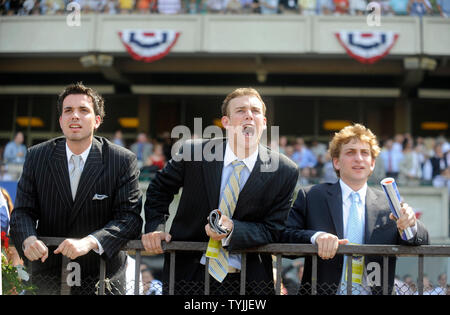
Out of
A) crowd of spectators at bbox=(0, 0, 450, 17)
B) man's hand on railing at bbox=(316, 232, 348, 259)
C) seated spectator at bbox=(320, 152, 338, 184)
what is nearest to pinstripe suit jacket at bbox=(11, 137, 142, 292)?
man's hand on railing at bbox=(316, 232, 348, 259)

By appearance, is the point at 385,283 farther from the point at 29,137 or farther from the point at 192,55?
the point at 29,137

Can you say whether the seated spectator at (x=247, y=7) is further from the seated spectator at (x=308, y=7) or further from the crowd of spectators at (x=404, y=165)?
the crowd of spectators at (x=404, y=165)

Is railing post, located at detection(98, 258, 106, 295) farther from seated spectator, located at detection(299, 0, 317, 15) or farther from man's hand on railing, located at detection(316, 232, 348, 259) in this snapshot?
seated spectator, located at detection(299, 0, 317, 15)

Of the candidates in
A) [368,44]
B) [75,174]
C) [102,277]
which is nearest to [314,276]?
[102,277]

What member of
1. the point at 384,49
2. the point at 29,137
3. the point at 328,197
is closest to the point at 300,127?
the point at 384,49

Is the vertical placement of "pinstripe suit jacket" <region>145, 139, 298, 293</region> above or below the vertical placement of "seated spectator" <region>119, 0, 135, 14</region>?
below

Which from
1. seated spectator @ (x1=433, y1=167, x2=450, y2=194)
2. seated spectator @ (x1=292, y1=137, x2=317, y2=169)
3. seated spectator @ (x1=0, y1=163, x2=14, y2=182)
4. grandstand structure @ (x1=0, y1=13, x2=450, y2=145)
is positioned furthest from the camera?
grandstand structure @ (x1=0, y1=13, x2=450, y2=145)

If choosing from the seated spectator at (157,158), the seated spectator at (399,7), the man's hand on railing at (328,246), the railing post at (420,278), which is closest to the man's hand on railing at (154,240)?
the man's hand on railing at (328,246)

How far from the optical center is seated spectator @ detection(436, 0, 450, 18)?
55.6ft

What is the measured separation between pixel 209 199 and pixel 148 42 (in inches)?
536

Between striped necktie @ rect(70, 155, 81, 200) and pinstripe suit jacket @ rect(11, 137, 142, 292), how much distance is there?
4cm

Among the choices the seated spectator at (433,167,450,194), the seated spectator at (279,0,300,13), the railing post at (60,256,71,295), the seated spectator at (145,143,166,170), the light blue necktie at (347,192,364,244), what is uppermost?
the seated spectator at (279,0,300,13)

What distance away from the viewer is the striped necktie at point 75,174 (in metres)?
3.50

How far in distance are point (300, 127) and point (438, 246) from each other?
16108mm
